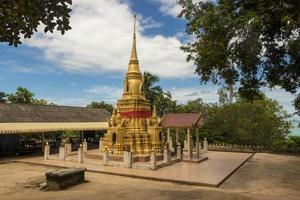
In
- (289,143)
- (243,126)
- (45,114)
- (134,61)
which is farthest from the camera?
(243,126)

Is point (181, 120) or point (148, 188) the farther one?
point (181, 120)

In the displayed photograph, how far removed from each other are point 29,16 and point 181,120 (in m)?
17.7

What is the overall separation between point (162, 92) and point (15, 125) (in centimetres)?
1881

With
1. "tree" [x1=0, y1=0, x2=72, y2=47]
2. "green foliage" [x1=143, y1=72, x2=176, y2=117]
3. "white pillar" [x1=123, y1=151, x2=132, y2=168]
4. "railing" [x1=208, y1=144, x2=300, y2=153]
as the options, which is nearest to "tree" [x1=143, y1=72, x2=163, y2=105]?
"green foliage" [x1=143, y1=72, x2=176, y2=117]

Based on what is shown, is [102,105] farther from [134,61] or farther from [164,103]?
[134,61]

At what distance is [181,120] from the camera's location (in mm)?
22578

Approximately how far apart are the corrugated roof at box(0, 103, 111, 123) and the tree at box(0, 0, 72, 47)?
61.3ft

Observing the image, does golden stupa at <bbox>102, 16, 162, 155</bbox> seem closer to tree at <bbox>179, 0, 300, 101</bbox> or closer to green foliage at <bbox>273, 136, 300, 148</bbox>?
tree at <bbox>179, 0, 300, 101</bbox>

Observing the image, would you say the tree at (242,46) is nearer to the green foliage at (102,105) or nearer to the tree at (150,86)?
the tree at (150,86)

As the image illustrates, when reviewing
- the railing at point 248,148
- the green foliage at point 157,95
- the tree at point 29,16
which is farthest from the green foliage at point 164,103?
the tree at point 29,16

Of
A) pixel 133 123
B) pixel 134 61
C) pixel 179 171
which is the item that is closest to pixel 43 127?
pixel 133 123

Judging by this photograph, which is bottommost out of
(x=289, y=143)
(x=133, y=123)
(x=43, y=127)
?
(x=289, y=143)

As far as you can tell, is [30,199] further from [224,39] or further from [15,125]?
[15,125]

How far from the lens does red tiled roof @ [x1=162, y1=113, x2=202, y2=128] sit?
72.3ft
